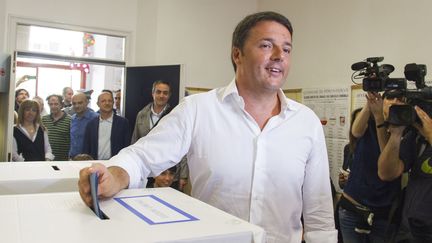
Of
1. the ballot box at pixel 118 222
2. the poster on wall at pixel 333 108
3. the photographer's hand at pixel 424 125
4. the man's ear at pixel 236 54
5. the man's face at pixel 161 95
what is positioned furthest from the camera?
the man's face at pixel 161 95

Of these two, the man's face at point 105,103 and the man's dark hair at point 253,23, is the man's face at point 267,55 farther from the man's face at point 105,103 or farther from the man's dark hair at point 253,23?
the man's face at point 105,103

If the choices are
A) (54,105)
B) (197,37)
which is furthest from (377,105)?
(54,105)

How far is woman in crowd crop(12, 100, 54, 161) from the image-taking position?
324 cm

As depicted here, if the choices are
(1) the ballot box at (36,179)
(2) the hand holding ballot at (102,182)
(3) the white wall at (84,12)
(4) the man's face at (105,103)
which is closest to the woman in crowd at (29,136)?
(4) the man's face at (105,103)

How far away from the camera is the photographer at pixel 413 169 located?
1716 millimetres

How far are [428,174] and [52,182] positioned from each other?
5.31ft

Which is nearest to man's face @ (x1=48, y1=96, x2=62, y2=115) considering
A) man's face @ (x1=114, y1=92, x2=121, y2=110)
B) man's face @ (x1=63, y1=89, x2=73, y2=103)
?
man's face @ (x1=63, y1=89, x2=73, y2=103)

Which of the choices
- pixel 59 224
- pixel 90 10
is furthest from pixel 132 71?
pixel 59 224

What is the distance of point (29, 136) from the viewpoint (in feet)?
10.8

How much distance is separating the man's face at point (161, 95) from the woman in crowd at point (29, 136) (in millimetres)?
1027

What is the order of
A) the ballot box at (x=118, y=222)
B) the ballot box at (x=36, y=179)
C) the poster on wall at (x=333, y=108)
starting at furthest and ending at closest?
the poster on wall at (x=333, y=108)
the ballot box at (x=36, y=179)
the ballot box at (x=118, y=222)

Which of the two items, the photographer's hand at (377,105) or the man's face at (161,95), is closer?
the photographer's hand at (377,105)

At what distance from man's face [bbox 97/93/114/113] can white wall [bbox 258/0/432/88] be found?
171 cm

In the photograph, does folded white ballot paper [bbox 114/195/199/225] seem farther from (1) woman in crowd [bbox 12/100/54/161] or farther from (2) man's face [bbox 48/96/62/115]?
(2) man's face [bbox 48/96/62/115]
